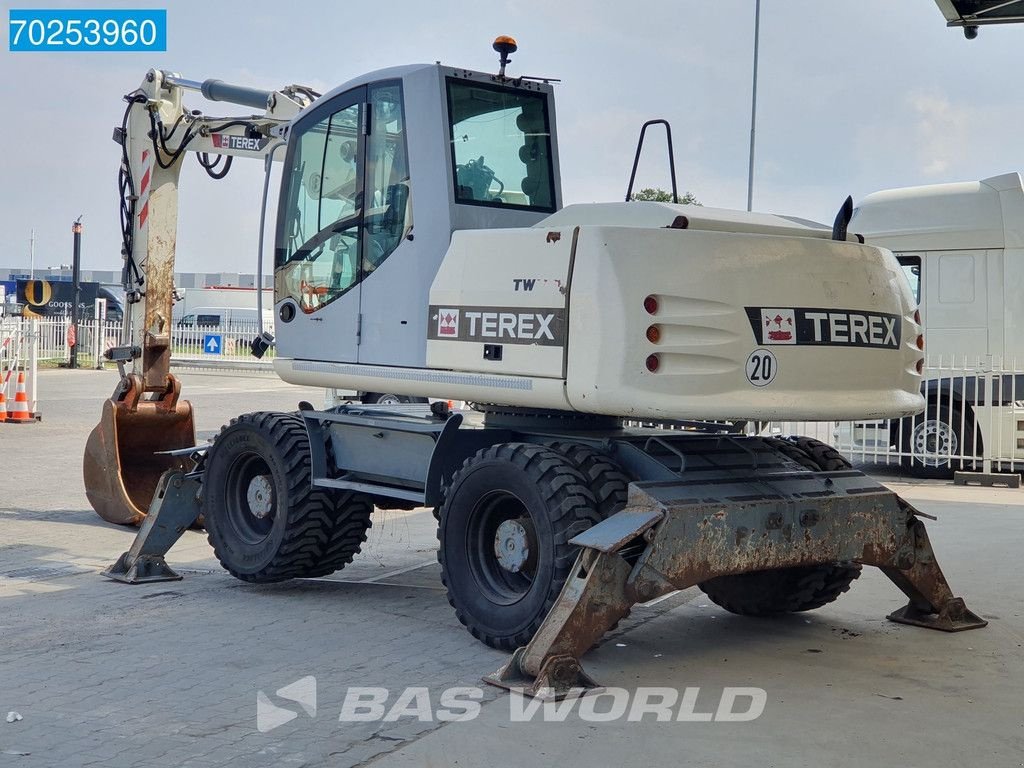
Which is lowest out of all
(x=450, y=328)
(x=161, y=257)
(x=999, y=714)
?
(x=999, y=714)

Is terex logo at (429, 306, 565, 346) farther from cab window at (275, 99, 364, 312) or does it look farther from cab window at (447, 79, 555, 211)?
cab window at (275, 99, 364, 312)

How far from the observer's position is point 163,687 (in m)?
6.05

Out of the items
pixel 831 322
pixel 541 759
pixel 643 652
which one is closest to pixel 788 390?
pixel 831 322

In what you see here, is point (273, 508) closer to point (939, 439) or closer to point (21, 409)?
point (939, 439)

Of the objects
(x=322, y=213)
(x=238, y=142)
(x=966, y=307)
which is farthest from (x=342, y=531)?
(x=966, y=307)

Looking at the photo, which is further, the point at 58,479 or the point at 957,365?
the point at 957,365

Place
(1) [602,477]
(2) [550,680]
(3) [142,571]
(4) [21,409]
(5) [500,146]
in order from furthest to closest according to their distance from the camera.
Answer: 1. (4) [21,409]
2. (3) [142,571]
3. (5) [500,146]
4. (1) [602,477]
5. (2) [550,680]

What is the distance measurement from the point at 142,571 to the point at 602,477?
3.76 m

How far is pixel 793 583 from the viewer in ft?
25.6

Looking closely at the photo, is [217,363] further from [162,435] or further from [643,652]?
[643,652]

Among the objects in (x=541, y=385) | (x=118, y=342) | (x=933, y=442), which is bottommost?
(x=933, y=442)

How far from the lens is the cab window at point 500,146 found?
7688mm

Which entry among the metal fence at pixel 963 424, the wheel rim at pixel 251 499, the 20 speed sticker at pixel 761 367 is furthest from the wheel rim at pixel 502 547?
the metal fence at pixel 963 424

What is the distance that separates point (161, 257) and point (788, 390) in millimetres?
7180
